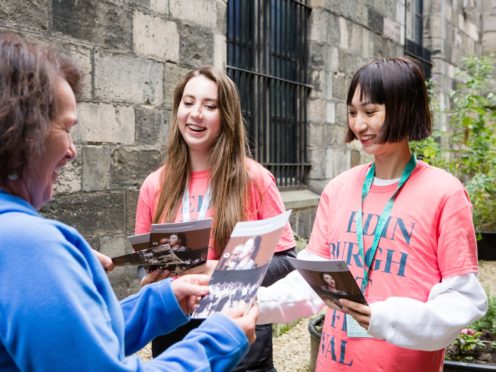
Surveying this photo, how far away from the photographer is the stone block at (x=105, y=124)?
165 inches

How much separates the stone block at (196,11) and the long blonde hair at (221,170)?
99.0 inches

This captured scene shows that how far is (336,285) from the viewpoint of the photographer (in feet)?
5.37

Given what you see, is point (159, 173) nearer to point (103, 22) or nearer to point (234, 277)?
point (234, 277)

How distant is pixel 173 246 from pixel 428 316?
825 mm

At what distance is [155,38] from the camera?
4.76 meters

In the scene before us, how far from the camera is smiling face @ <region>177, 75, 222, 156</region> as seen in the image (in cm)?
253

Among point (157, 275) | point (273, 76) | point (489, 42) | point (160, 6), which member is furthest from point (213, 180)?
point (489, 42)

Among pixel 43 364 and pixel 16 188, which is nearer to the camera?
pixel 43 364

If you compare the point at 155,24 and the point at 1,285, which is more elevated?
the point at 155,24

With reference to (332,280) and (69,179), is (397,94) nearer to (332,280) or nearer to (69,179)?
(332,280)

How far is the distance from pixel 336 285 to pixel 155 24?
142 inches

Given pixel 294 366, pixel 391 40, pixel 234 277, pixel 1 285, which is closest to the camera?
pixel 1 285

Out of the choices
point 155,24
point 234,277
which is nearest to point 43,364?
point 234,277

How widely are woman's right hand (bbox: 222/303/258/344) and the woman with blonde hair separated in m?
0.97
